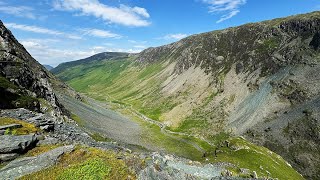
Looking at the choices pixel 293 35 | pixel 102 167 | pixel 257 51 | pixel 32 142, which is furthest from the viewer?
pixel 257 51

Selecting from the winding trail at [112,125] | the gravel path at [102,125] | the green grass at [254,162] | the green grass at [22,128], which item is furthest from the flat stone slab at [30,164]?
the winding trail at [112,125]

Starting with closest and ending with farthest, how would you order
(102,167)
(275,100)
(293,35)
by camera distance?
(102,167)
(275,100)
(293,35)

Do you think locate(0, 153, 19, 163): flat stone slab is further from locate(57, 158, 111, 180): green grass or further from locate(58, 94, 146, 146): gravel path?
locate(58, 94, 146, 146): gravel path

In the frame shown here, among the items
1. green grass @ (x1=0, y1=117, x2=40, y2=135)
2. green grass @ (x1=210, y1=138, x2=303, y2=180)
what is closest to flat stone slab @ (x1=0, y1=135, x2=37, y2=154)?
green grass @ (x1=0, y1=117, x2=40, y2=135)

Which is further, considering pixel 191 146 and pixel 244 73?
pixel 244 73

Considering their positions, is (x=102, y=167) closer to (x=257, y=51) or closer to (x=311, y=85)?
(x=311, y=85)

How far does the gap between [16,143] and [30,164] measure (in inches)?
153

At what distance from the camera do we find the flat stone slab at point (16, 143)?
28859 millimetres

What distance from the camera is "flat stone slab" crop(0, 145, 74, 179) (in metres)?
25.5

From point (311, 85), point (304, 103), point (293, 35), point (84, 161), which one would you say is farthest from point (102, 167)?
point (293, 35)

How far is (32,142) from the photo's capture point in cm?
3142

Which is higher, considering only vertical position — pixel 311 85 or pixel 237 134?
pixel 311 85

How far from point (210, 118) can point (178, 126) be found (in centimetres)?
Answer: 1659

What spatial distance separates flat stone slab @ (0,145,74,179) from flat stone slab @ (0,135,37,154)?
1.60m
